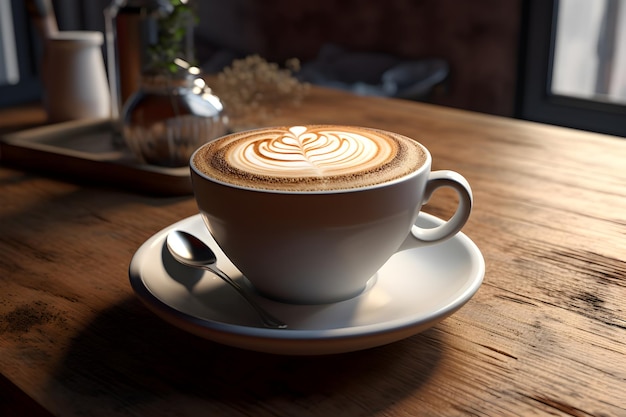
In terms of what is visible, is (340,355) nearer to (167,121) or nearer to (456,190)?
(456,190)

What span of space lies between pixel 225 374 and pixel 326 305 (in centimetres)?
9

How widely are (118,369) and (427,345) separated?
0.20 m

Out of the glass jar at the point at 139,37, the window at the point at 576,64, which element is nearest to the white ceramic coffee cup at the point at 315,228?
the glass jar at the point at 139,37

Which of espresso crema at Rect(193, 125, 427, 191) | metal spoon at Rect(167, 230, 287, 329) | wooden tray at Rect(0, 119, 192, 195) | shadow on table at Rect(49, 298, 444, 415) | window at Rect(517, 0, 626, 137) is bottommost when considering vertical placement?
window at Rect(517, 0, 626, 137)

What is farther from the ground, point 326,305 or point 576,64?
point 326,305

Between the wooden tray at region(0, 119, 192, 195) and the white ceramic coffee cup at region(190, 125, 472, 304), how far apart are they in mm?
327

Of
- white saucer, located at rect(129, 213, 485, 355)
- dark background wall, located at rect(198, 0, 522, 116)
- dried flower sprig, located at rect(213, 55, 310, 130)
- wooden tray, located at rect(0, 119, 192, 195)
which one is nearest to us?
white saucer, located at rect(129, 213, 485, 355)

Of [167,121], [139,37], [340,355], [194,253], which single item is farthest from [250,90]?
[340,355]

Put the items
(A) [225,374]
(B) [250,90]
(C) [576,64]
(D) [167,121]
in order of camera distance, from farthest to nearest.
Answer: (C) [576,64] → (B) [250,90] → (D) [167,121] → (A) [225,374]

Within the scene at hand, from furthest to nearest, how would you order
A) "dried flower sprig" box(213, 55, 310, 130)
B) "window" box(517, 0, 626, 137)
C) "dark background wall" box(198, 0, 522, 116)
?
1. "dark background wall" box(198, 0, 522, 116)
2. "window" box(517, 0, 626, 137)
3. "dried flower sprig" box(213, 55, 310, 130)

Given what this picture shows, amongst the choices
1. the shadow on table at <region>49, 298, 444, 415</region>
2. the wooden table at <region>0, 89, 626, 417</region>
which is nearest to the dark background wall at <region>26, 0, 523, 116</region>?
the wooden table at <region>0, 89, 626, 417</region>

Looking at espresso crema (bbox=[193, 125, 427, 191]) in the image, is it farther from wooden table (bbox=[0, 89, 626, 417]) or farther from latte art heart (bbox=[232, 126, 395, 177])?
wooden table (bbox=[0, 89, 626, 417])

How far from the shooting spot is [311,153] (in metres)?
0.51

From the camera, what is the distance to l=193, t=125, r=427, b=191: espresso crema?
455mm
